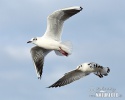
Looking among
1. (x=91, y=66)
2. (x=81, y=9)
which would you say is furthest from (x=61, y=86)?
(x=81, y=9)

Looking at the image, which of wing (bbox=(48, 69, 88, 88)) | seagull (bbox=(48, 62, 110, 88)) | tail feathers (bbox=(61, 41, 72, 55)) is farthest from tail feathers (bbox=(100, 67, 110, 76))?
tail feathers (bbox=(61, 41, 72, 55))

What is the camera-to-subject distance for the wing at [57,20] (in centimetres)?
1388

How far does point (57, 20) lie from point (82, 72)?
170cm

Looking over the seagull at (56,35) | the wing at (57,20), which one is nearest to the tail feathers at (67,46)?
the seagull at (56,35)

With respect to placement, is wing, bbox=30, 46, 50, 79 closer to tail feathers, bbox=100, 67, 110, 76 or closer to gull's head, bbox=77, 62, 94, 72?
gull's head, bbox=77, 62, 94, 72

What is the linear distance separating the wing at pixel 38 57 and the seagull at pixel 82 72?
68.0 inches

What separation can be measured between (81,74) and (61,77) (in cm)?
61

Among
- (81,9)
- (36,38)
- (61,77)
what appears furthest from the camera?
(36,38)

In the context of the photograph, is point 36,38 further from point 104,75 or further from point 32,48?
point 104,75

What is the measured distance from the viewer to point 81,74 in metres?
14.2

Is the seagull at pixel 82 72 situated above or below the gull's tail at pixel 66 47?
below

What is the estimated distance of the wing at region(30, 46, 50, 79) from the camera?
16.0 m

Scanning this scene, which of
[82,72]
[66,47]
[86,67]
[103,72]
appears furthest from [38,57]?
[103,72]

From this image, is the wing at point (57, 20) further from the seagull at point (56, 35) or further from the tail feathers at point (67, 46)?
the tail feathers at point (67, 46)
